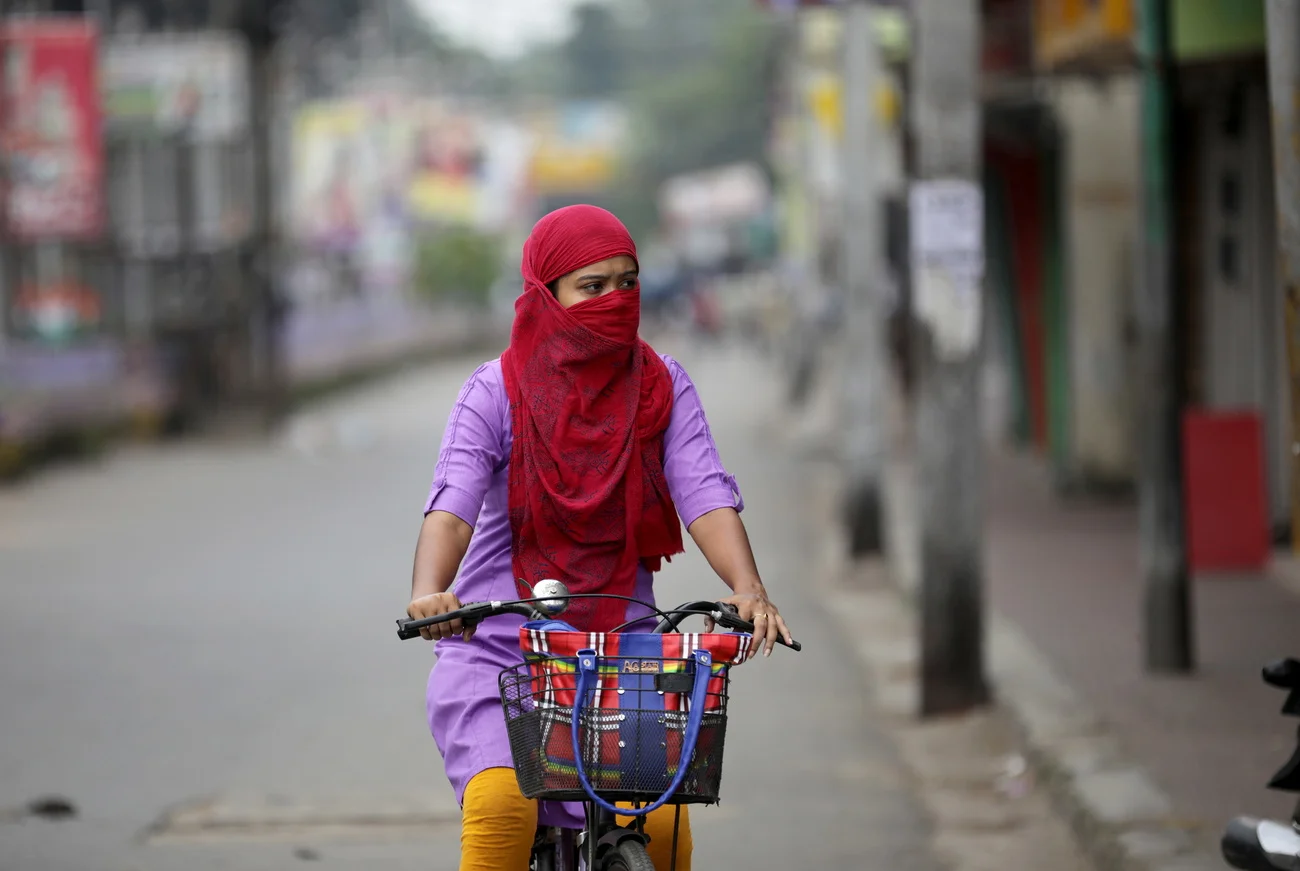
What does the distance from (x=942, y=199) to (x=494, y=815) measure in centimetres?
483

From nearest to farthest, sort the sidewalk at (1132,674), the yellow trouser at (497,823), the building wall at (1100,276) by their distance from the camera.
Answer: the yellow trouser at (497,823), the sidewalk at (1132,674), the building wall at (1100,276)

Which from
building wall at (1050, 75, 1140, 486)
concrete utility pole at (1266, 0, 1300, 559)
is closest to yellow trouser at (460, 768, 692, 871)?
concrete utility pole at (1266, 0, 1300, 559)

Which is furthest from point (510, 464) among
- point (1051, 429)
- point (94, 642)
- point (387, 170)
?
point (387, 170)

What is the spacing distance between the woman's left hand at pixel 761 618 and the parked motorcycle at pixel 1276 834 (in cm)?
117

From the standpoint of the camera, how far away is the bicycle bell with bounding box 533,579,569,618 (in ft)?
11.8

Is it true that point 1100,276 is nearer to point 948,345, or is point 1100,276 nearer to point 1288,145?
point 948,345

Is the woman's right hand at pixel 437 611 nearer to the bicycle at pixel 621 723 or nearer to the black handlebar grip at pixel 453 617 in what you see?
the black handlebar grip at pixel 453 617

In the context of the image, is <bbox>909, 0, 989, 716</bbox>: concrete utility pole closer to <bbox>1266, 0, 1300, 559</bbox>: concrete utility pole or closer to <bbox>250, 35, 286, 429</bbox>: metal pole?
<bbox>1266, 0, 1300, 559</bbox>: concrete utility pole

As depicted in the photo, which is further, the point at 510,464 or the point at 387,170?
the point at 387,170

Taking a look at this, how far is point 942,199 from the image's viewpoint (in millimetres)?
8078

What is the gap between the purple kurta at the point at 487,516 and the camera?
12.6 ft

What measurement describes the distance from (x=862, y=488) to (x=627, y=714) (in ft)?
32.5

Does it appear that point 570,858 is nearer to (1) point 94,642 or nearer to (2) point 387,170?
(1) point 94,642

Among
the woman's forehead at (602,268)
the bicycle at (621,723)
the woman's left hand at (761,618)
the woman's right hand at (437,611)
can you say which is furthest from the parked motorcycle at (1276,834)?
the woman's right hand at (437,611)
